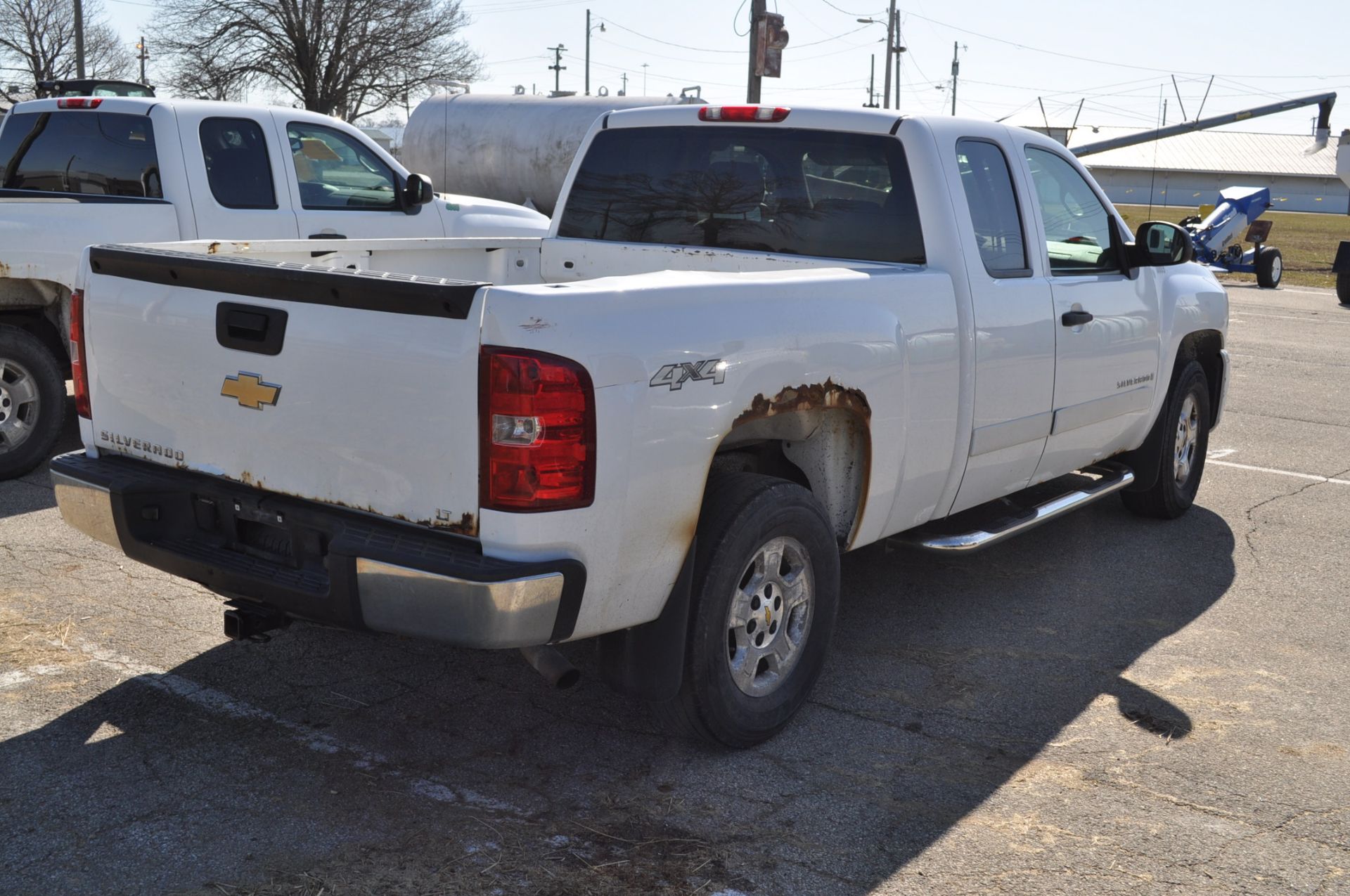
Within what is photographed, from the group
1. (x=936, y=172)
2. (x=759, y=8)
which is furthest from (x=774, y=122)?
(x=759, y=8)

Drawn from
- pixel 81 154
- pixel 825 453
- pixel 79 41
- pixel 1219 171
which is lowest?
pixel 825 453

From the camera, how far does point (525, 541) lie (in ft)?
10.7

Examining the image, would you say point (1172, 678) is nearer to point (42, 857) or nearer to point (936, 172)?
point (936, 172)

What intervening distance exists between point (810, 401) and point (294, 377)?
4.93 feet

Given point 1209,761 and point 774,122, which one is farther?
point 774,122

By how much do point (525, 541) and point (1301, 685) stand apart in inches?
125

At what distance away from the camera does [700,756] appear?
160 inches

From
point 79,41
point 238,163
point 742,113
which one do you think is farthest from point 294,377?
point 79,41

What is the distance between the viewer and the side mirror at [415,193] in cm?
917

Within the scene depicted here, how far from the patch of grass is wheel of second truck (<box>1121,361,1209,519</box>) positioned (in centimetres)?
145

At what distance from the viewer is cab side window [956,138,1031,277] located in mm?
4984

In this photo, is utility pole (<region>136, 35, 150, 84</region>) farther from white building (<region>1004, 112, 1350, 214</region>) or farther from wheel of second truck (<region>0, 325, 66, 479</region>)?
white building (<region>1004, 112, 1350, 214</region>)

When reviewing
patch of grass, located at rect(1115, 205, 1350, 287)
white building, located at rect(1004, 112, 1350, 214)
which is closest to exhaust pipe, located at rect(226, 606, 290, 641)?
patch of grass, located at rect(1115, 205, 1350, 287)

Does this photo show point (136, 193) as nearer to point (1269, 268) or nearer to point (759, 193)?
point (759, 193)
